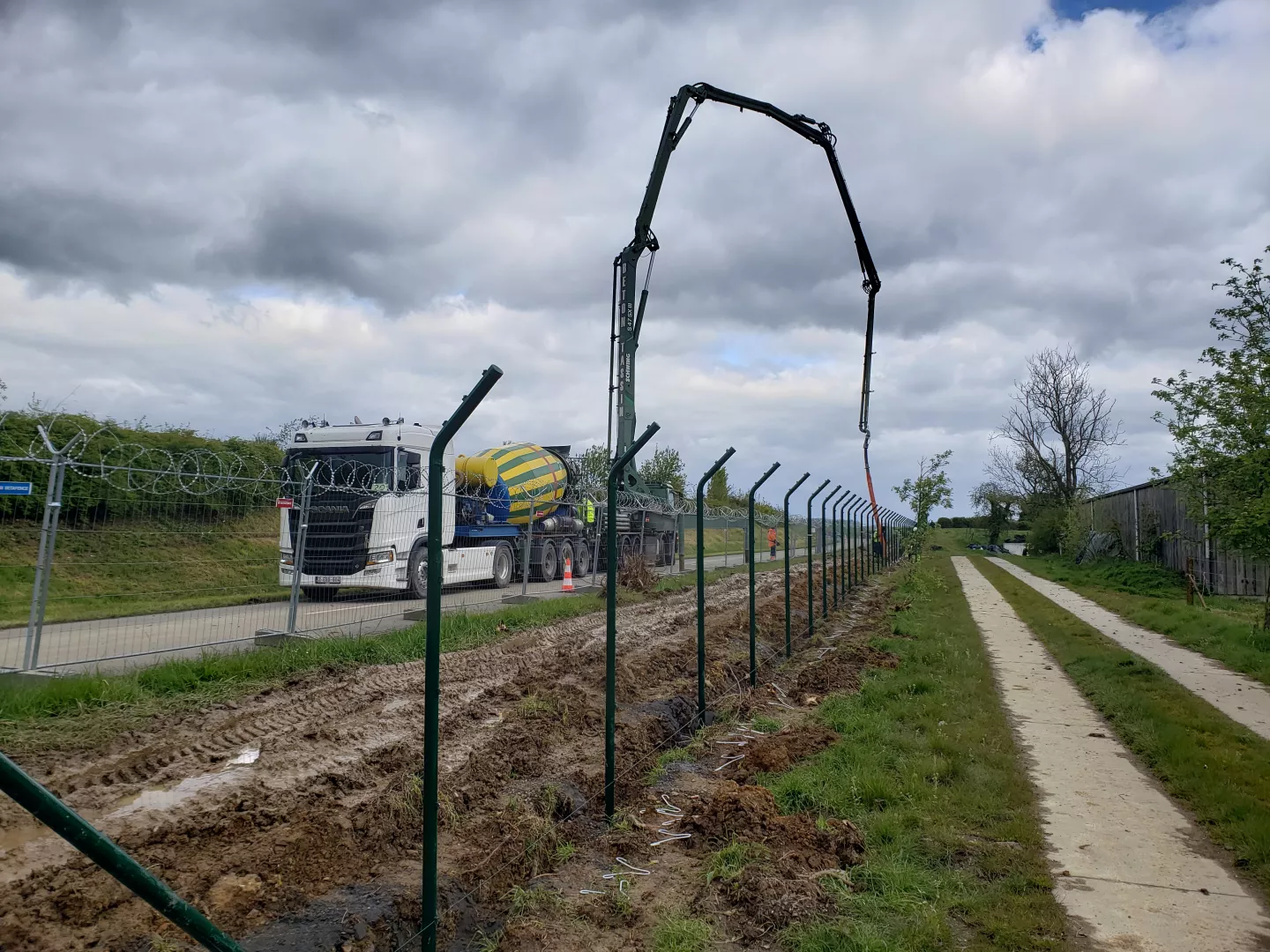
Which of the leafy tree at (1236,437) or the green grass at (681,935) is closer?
the green grass at (681,935)

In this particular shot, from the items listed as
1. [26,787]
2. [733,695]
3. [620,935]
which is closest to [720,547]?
[733,695]

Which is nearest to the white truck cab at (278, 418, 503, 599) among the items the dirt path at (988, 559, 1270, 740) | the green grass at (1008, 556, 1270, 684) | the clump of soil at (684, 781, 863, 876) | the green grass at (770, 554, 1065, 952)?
the green grass at (770, 554, 1065, 952)

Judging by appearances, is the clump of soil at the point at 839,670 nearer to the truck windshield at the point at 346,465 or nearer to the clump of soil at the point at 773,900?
the clump of soil at the point at 773,900

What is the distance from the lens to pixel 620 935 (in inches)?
155

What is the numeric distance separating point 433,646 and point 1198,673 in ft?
35.2

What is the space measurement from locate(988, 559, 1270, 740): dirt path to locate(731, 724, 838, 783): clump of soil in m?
3.96

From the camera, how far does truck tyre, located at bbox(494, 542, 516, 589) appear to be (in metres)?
18.3

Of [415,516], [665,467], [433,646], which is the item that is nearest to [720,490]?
[665,467]

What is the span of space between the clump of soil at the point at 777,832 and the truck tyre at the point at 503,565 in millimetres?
13311

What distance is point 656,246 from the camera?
1748 centimetres

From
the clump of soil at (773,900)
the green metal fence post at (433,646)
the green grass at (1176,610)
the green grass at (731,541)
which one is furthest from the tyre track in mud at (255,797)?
the green grass at (731,541)

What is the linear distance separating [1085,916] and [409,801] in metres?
3.67

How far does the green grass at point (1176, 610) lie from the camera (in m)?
11.7

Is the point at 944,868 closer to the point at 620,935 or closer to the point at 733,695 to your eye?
the point at 620,935
